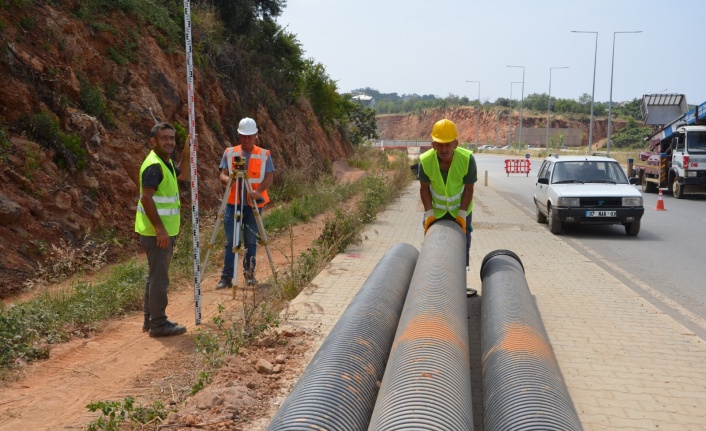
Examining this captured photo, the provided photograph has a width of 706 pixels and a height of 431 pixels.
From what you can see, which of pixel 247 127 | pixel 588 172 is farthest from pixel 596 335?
pixel 588 172

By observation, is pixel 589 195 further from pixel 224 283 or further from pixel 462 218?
pixel 224 283

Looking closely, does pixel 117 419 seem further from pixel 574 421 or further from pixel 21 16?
pixel 21 16

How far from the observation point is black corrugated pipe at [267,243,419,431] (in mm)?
3082

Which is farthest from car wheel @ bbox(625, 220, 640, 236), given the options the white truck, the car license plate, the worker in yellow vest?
the worker in yellow vest

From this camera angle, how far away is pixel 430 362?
3.43m

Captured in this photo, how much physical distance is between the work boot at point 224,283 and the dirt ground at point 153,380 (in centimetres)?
141

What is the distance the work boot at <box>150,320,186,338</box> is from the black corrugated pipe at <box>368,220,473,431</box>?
2483 mm

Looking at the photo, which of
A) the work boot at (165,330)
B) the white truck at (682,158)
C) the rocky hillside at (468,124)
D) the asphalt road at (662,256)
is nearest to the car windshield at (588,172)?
the asphalt road at (662,256)

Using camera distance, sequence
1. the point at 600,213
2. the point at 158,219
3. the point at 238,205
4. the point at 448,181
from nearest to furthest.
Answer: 1. the point at 158,219
2. the point at 448,181
3. the point at 238,205
4. the point at 600,213

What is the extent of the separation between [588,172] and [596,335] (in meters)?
8.50

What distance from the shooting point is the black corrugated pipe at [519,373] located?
318 centimetres

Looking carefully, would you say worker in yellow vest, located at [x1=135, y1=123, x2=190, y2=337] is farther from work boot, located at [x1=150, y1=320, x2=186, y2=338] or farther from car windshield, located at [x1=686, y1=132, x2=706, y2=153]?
car windshield, located at [x1=686, y1=132, x2=706, y2=153]

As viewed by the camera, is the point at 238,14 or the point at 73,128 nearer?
the point at 73,128

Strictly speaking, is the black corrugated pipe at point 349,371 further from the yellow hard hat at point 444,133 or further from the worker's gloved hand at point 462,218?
the yellow hard hat at point 444,133
